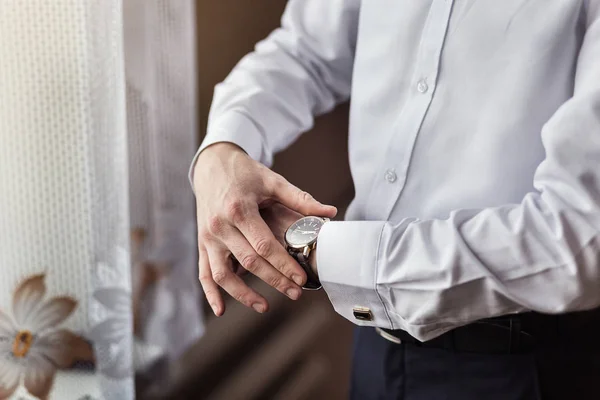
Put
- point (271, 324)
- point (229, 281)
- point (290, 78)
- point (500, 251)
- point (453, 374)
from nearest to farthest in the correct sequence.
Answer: point (500, 251)
point (229, 281)
point (453, 374)
point (290, 78)
point (271, 324)

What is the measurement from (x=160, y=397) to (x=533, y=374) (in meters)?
0.68

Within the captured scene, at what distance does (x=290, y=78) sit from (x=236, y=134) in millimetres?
→ 178

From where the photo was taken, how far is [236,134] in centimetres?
96

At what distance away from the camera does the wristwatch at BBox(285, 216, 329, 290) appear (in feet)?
2.69

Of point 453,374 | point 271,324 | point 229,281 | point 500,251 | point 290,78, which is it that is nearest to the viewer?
point 500,251

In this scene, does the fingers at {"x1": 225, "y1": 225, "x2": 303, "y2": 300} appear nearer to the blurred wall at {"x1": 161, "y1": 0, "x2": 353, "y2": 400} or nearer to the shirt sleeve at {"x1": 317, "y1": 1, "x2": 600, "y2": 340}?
the shirt sleeve at {"x1": 317, "y1": 1, "x2": 600, "y2": 340}

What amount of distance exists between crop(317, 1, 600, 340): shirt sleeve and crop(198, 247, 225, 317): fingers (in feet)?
0.48

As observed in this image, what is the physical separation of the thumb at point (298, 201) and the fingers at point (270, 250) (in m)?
0.05

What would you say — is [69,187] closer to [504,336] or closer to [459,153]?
[459,153]

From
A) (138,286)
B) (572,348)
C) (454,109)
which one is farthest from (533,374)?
(138,286)

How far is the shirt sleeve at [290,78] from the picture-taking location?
3.31 feet

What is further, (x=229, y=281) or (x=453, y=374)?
(x=453, y=374)

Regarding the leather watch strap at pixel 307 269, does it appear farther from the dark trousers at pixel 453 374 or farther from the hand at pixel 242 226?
the dark trousers at pixel 453 374

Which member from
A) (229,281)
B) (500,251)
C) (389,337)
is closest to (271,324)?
(389,337)
